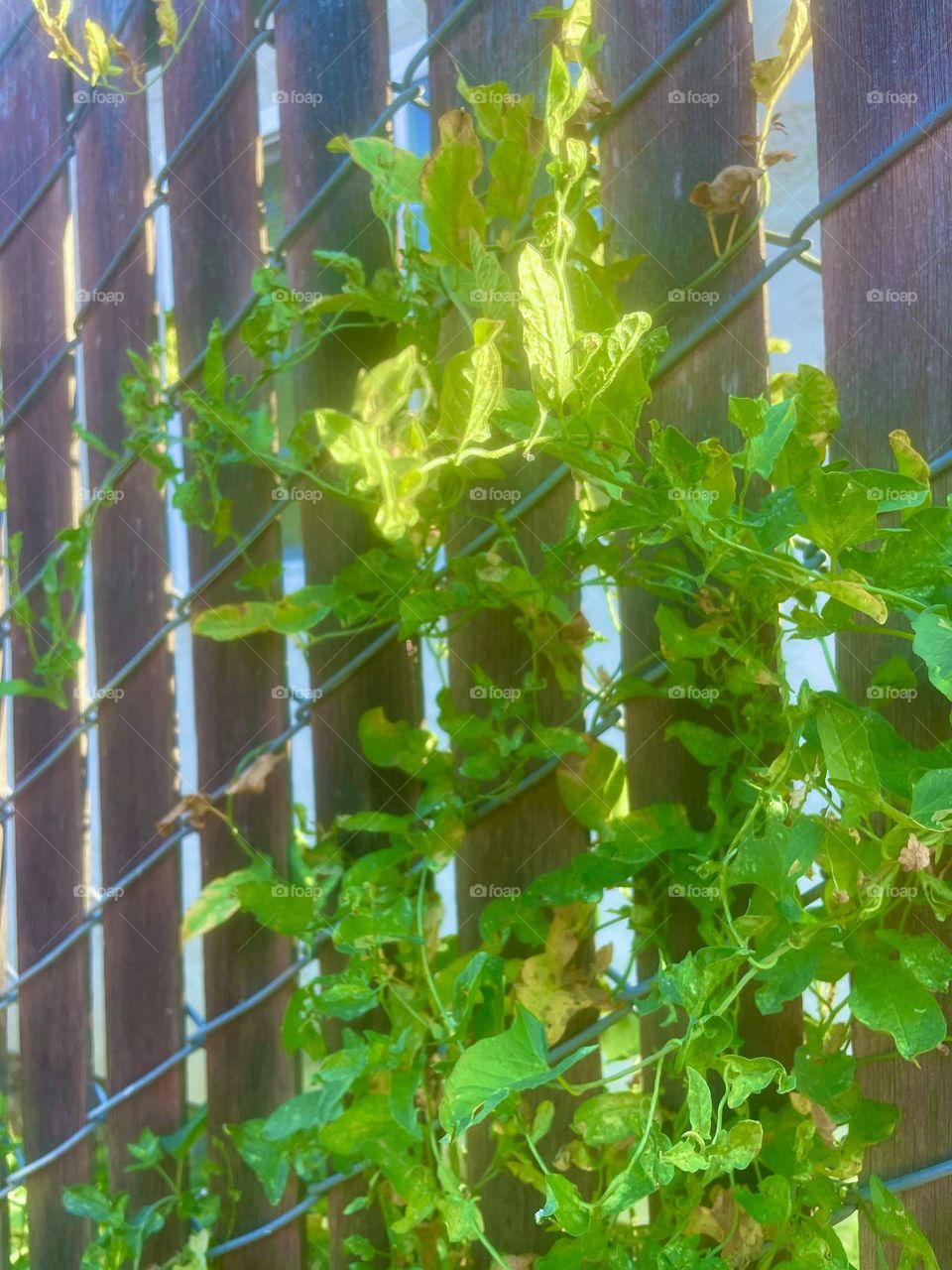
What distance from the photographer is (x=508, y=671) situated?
95cm

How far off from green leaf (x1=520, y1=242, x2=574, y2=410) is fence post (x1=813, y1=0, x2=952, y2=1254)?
0.34 meters

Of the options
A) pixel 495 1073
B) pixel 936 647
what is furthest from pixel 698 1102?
pixel 936 647

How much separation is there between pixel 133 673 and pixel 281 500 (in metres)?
0.33

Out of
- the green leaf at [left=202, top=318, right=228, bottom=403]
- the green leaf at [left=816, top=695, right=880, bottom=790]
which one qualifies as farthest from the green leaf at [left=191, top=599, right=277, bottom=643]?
the green leaf at [left=816, top=695, right=880, bottom=790]

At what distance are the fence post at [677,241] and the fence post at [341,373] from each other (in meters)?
0.25

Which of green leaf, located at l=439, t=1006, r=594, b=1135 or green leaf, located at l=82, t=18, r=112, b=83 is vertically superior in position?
green leaf, located at l=82, t=18, r=112, b=83

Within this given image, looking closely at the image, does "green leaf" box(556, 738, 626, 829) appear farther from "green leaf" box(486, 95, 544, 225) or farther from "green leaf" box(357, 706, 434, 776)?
"green leaf" box(486, 95, 544, 225)

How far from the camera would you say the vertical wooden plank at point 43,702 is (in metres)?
1.34

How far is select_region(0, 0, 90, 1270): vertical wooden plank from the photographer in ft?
4.41

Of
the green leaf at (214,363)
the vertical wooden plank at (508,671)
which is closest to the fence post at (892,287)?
the vertical wooden plank at (508,671)

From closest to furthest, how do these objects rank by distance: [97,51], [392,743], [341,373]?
[392,743]
[341,373]
[97,51]

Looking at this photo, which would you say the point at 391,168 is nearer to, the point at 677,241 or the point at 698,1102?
the point at 677,241

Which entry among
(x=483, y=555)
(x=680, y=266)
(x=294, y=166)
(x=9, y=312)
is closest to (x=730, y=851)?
(x=483, y=555)

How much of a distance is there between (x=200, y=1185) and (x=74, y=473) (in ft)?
2.74
